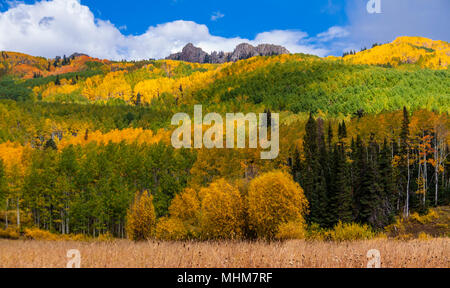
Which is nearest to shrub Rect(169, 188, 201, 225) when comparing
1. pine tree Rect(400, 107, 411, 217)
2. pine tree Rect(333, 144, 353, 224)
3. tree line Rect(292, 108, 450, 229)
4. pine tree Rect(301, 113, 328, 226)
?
pine tree Rect(301, 113, 328, 226)

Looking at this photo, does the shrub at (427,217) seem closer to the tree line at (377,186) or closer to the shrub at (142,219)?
the tree line at (377,186)

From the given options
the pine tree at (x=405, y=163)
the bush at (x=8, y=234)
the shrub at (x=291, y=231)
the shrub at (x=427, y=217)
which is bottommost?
the bush at (x=8, y=234)

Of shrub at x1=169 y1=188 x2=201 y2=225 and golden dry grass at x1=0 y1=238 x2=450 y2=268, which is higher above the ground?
golden dry grass at x1=0 y1=238 x2=450 y2=268

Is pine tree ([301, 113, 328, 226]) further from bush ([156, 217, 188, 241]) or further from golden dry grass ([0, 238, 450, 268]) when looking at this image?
golden dry grass ([0, 238, 450, 268])

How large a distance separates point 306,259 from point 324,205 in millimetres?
57329

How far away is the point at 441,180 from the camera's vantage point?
70875 millimetres

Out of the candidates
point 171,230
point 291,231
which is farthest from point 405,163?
point 171,230

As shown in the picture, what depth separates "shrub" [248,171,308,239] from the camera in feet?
144

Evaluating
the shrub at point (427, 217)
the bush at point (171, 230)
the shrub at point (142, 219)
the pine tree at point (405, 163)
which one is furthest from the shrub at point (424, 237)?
the shrub at point (142, 219)

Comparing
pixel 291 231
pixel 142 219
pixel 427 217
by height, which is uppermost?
pixel 291 231

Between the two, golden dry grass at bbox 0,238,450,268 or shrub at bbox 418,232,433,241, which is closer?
golden dry grass at bbox 0,238,450,268

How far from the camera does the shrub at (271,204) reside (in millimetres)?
43750

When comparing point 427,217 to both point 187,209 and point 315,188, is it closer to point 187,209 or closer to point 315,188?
point 315,188

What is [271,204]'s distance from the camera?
1793 inches
